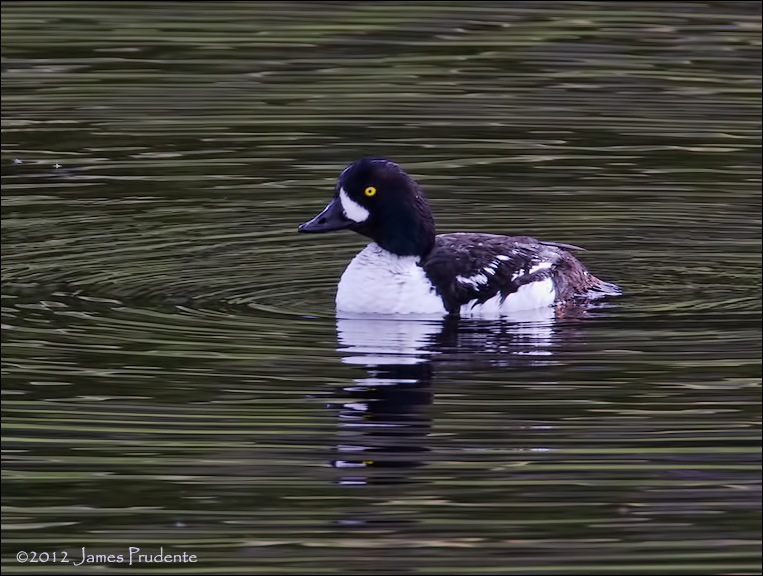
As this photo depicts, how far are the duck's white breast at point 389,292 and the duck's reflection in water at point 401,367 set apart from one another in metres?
0.11

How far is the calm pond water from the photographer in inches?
296

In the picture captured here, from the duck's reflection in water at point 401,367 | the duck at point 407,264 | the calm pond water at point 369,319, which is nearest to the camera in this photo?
the calm pond water at point 369,319

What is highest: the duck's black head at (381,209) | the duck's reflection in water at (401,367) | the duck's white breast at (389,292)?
the duck's black head at (381,209)

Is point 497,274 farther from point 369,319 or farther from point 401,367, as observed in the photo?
point 401,367

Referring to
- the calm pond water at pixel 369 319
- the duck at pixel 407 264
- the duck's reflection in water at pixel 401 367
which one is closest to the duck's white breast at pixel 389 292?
the duck at pixel 407 264

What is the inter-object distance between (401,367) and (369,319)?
1.29 m

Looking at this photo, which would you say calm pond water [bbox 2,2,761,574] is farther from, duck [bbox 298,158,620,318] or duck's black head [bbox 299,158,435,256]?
duck's black head [bbox 299,158,435,256]

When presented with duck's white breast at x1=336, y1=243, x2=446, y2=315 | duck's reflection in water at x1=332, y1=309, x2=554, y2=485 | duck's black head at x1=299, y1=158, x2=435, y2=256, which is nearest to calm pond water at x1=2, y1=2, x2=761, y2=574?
duck's reflection in water at x1=332, y1=309, x2=554, y2=485

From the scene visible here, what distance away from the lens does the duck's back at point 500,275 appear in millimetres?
11141

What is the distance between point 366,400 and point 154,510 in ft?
5.99

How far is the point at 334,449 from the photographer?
8.34 meters

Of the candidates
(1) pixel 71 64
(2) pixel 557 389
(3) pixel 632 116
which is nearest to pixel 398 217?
(2) pixel 557 389

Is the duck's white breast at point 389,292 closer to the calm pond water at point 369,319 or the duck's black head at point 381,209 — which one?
the duck's black head at point 381,209

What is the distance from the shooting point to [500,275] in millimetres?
11227
